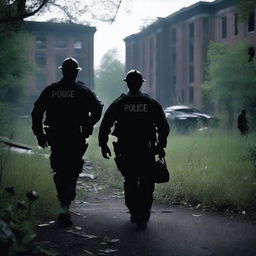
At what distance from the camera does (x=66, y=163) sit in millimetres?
5066

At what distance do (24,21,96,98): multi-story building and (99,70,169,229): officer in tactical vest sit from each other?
44019 mm

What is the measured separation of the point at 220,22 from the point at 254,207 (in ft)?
108

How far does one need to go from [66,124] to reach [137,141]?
0.90 metres

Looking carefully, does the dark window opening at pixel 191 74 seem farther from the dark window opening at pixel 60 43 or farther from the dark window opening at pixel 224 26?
the dark window opening at pixel 60 43

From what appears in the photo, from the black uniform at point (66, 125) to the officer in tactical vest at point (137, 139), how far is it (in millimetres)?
317

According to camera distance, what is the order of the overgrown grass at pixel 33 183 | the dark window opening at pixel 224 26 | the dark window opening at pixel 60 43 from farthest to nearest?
the dark window opening at pixel 60 43 → the dark window opening at pixel 224 26 → the overgrown grass at pixel 33 183

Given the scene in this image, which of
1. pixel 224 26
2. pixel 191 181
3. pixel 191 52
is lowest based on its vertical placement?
pixel 191 181

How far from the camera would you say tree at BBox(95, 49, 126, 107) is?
61219mm

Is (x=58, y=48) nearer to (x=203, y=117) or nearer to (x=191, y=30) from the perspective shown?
(x=191, y=30)

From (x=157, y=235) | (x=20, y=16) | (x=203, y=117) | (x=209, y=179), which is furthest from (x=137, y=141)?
(x=203, y=117)

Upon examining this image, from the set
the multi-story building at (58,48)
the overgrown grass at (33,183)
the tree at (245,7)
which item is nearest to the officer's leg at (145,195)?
the overgrown grass at (33,183)

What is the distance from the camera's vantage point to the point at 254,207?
6215 mm

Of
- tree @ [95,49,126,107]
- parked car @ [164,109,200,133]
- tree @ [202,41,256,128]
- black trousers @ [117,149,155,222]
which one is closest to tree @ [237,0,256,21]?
black trousers @ [117,149,155,222]

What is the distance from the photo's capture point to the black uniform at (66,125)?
5066 millimetres
